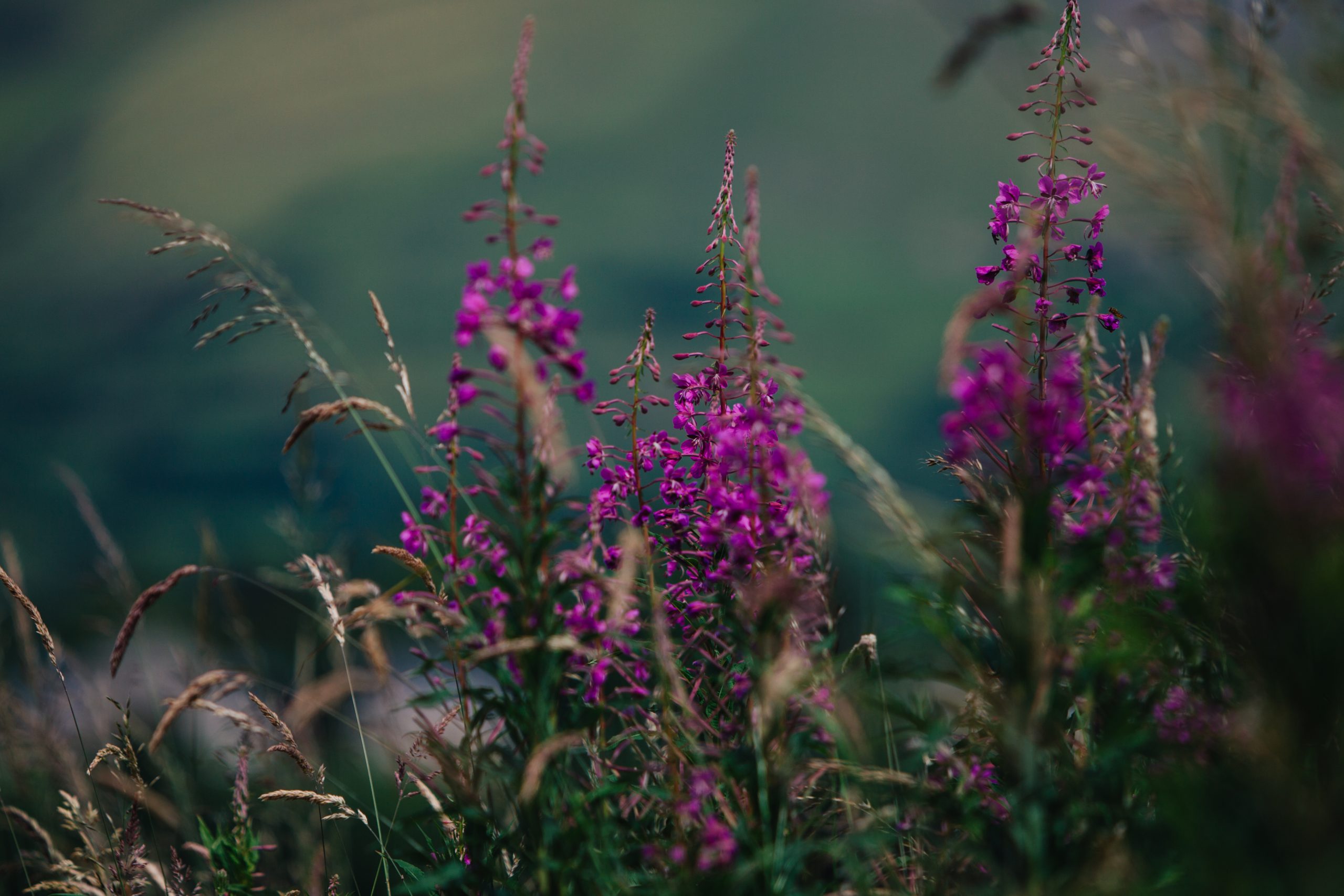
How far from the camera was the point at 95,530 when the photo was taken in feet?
10.6

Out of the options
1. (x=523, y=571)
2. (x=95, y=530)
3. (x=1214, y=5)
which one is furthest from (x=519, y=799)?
(x=95, y=530)

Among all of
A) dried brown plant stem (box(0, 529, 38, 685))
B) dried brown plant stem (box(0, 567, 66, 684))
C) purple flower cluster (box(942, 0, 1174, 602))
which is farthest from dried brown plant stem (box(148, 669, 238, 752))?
dried brown plant stem (box(0, 529, 38, 685))

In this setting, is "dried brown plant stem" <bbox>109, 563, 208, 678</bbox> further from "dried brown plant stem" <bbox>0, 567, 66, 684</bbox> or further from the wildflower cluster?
"dried brown plant stem" <bbox>0, 567, 66, 684</bbox>

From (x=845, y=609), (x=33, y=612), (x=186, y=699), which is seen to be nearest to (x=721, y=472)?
(x=845, y=609)

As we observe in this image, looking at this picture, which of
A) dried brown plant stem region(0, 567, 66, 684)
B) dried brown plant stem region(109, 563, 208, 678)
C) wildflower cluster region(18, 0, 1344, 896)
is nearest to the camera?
wildflower cluster region(18, 0, 1344, 896)

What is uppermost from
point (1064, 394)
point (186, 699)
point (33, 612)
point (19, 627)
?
point (1064, 394)

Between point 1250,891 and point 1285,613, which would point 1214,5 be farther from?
point 1250,891

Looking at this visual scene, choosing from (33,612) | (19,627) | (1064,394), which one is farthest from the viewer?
(19,627)

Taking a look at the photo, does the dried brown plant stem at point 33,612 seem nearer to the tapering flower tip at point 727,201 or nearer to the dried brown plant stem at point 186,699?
the dried brown plant stem at point 186,699

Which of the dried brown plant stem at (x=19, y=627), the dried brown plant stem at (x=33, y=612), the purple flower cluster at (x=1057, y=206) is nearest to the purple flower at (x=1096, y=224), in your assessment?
the purple flower cluster at (x=1057, y=206)

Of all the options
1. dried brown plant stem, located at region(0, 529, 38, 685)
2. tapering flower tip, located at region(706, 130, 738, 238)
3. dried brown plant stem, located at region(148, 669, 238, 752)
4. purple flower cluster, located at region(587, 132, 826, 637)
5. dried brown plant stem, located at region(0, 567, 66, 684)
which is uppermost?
tapering flower tip, located at region(706, 130, 738, 238)

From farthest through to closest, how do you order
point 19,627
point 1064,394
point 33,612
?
point 19,627 → point 33,612 → point 1064,394

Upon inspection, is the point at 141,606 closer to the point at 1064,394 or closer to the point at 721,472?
the point at 721,472

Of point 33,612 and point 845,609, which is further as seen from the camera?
point 33,612
